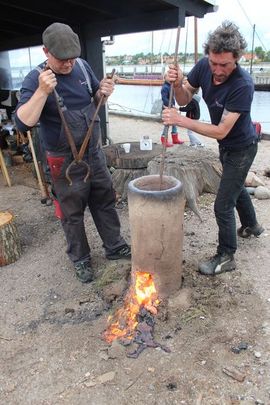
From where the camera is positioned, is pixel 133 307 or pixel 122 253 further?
pixel 122 253

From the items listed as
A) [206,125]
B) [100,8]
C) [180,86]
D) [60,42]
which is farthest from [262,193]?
[100,8]

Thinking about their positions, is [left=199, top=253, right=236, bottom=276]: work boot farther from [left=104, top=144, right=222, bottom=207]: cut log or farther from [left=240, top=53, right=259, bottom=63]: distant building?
A: [left=240, top=53, right=259, bottom=63]: distant building

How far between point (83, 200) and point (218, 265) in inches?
55.0

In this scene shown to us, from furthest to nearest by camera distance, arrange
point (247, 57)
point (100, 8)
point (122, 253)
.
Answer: point (247, 57)
point (100, 8)
point (122, 253)

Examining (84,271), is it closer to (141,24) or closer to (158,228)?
(158,228)

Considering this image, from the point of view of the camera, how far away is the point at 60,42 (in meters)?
2.66

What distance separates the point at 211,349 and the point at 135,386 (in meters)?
0.61

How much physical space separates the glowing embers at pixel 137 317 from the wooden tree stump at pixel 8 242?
5.09ft

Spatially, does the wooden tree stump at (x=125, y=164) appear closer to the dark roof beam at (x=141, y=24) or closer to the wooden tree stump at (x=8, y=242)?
the wooden tree stump at (x=8, y=242)

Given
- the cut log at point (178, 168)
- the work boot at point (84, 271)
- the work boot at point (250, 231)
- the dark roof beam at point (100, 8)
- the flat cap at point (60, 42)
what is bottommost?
the work boot at point (84, 271)

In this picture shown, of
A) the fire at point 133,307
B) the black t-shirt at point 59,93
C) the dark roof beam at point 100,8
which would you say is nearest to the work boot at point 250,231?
the fire at point 133,307

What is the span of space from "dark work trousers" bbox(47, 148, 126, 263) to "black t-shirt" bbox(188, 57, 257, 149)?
1.09 meters

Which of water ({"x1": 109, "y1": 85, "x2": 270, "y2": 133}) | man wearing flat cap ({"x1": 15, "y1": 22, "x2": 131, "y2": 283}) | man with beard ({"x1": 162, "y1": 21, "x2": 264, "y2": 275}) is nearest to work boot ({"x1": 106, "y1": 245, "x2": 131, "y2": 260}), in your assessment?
man wearing flat cap ({"x1": 15, "y1": 22, "x2": 131, "y2": 283})

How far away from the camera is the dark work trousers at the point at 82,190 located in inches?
122
